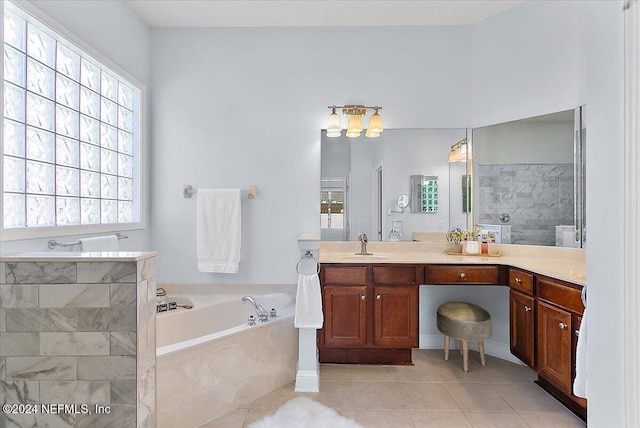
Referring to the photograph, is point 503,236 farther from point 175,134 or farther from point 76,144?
point 76,144

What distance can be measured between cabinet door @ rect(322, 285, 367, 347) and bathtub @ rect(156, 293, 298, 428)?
0.88 feet

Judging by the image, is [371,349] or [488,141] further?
[488,141]

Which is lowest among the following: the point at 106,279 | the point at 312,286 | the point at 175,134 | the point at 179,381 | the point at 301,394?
the point at 301,394

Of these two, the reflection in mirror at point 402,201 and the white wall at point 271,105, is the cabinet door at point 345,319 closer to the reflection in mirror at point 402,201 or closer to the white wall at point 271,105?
the white wall at point 271,105

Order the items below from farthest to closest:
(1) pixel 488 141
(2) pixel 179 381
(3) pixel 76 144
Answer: (1) pixel 488 141
(3) pixel 76 144
(2) pixel 179 381

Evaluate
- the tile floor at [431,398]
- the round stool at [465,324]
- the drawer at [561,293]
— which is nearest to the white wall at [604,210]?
the drawer at [561,293]

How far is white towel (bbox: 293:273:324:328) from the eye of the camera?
2.39 m

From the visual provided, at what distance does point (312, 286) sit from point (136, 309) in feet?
3.93

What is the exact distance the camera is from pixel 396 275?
8.87 ft

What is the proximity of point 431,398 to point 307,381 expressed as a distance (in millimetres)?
786

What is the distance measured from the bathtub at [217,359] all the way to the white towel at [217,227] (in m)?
0.31

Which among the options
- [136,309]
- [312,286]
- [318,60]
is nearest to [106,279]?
[136,309]

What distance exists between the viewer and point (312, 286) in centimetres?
241

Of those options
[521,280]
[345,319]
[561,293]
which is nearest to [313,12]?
[345,319]
